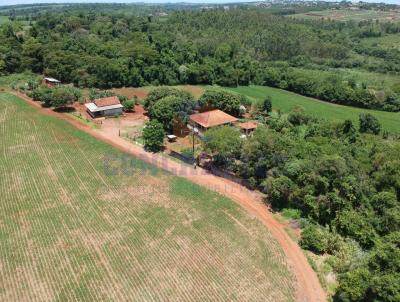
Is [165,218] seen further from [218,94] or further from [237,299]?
[218,94]

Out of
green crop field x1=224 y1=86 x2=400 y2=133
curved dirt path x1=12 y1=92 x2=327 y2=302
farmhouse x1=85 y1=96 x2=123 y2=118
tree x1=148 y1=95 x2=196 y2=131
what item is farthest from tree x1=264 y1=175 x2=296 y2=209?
green crop field x1=224 y1=86 x2=400 y2=133

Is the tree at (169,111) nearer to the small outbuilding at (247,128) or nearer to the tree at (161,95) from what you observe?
the tree at (161,95)

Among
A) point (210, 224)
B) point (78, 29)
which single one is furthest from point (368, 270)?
point (78, 29)

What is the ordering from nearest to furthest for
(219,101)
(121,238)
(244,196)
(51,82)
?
(121,238)
(244,196)
(219,101)
(51,82)

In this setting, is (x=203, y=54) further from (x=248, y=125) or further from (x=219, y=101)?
(x=248, y=125)

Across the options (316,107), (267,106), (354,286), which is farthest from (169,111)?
(354,286)

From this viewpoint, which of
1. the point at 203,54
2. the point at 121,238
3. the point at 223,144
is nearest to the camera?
the point at 121,238

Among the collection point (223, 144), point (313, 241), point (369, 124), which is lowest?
point (369, 124)
